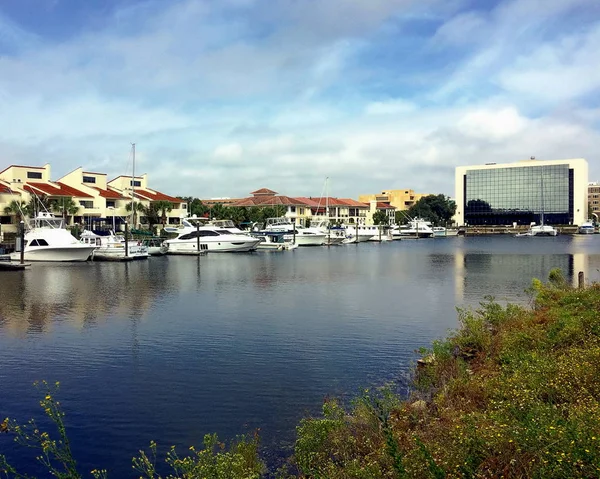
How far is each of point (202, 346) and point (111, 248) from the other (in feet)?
163

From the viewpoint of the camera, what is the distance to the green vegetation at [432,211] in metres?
169

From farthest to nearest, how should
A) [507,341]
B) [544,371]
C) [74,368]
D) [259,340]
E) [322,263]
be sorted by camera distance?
[322,263], [259,340], [74,368], [507,341], [544,371]

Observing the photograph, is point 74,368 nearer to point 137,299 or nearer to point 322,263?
point 137,299

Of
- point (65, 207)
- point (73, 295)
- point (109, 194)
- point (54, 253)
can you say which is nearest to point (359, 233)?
point (109, 194)

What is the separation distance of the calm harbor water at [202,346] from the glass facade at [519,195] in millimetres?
129124

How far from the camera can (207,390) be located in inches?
675

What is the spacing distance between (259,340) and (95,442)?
35.2ft

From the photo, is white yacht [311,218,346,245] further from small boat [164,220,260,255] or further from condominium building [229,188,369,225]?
small boat [164,220,260,255]

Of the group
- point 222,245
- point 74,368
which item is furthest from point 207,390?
point 222,245

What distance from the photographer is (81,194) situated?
296 ft

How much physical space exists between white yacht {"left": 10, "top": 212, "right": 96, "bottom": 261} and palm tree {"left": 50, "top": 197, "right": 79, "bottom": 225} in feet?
58.5

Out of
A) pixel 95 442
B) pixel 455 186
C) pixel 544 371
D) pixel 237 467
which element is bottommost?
pixel 95 442

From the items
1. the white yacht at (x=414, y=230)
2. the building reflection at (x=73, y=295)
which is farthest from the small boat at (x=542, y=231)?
the building reflection at (x=73, y=295)

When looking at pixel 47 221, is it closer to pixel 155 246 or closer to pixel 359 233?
pixel 155 246
